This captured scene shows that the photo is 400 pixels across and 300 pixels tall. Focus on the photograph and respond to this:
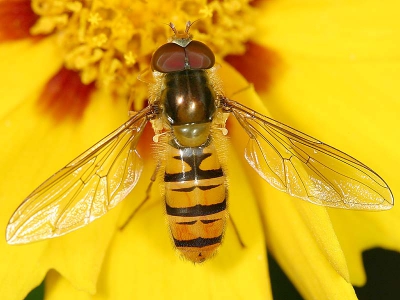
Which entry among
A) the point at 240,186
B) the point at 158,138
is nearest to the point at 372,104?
the point at 240,186

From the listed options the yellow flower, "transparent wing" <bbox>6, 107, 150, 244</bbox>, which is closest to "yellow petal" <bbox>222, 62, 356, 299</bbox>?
the yellow flower

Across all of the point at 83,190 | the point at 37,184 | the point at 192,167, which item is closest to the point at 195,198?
the point at 192,167

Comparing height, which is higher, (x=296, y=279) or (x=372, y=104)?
(x=372, y=104)

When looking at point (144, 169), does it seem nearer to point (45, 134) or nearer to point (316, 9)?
point (45, 134)

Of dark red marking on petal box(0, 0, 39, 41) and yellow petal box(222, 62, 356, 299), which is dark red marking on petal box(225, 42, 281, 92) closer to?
yellow petal box(222, 62, 356, 299)

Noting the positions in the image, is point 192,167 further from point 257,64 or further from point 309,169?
point 257,64

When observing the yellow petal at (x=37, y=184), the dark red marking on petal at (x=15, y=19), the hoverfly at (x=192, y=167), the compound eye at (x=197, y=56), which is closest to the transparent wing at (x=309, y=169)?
the hoverfly at (x=192, y=167)
